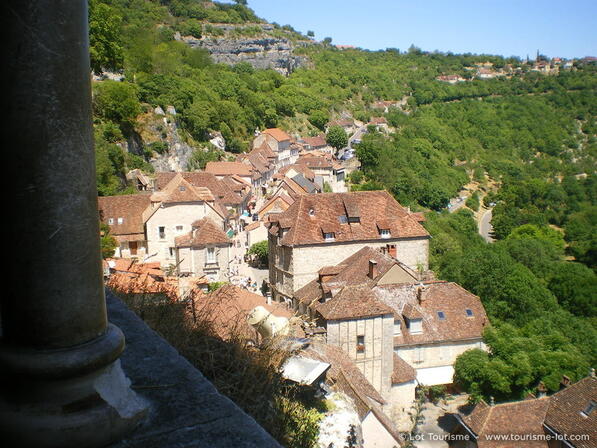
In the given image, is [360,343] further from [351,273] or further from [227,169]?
[227,169]

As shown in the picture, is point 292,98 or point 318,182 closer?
point 318,182

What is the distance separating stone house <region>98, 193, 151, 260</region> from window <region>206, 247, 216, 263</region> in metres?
4.13

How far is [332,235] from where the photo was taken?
27.8m

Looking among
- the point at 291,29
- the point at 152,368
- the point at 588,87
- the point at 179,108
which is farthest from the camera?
the point at 291,29

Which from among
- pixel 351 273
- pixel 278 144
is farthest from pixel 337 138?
pixel 351 273

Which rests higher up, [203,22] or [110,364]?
[203,22]

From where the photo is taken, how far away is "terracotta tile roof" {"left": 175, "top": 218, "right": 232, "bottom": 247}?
27406 millimetres

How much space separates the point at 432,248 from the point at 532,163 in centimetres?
7589

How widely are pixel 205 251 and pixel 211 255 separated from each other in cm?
40

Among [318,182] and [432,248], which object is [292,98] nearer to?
[318,182]

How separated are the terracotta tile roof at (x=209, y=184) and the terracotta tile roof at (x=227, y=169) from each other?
8.36 m

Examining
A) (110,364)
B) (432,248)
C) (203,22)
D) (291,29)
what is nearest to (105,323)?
(110,364)

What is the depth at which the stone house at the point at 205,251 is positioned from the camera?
27.3 metres

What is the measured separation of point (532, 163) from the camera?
112 m
